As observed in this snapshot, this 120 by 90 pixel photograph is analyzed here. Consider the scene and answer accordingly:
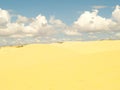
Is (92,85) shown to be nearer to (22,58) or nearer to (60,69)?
(60,69)

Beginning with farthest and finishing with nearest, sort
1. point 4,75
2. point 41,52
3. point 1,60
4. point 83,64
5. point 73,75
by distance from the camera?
point 41,52, point 1,60, point 83,64, point 4,75, point 73,75

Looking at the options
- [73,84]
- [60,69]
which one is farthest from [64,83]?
[60,69]

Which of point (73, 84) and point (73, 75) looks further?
point (73, 75)

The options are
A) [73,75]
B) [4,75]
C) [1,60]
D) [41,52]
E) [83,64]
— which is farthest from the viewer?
[41,52]

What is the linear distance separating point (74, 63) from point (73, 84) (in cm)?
377

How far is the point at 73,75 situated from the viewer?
13047 mm

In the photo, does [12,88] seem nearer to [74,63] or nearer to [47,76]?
[47,76]

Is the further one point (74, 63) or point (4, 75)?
point (74, 63)

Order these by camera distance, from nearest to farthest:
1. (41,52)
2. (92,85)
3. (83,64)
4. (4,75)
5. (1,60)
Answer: (92,85), (4,75), (83,64), (1,60), (41,52)

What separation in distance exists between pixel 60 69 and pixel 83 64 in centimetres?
167

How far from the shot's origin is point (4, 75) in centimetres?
1395

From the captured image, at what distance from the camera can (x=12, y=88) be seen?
11891mm

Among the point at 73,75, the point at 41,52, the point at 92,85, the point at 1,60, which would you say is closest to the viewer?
the point at 92,85

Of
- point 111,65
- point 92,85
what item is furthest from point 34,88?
point 111,65
